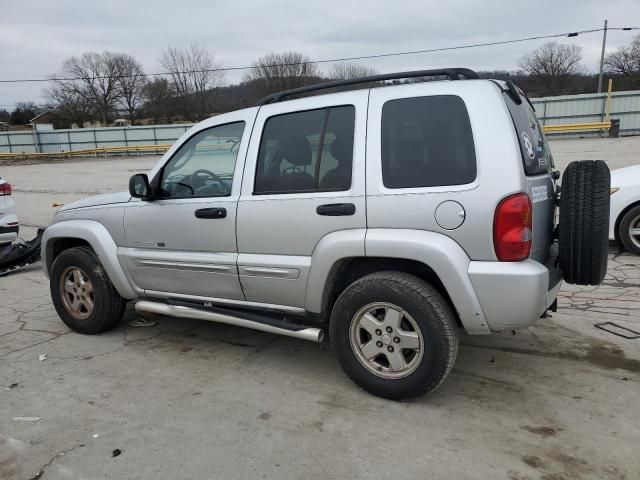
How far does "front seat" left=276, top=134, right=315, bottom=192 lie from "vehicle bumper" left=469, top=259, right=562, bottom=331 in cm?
119

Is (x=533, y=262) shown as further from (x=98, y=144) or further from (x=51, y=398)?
(x=98, y=144)

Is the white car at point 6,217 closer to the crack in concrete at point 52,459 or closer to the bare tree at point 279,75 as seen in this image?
the crack in concrete at point 52,459

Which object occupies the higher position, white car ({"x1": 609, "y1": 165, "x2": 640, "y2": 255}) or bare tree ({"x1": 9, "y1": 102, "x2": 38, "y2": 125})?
bare tree ({"x1": 9, "y1": 102, "x2": 38, "y2": 125})

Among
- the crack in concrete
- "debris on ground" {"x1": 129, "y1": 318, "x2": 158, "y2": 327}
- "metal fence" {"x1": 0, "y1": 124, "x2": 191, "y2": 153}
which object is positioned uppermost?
"metal fence" {"x1": 0, "y1": 124, "x2": 191, "y2": 153}

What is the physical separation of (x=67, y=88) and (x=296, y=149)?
68.1 meters

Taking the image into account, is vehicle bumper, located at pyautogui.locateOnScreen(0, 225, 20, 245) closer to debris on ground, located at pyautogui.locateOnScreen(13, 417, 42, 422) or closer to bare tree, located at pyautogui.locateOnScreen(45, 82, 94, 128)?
debris on ground, located at pyautogui.locateOnScreen(13, 417, 42, 422)

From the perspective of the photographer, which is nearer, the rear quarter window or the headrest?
the rear quarter window

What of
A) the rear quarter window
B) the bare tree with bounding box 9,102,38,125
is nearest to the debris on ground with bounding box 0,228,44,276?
the rear quarter window

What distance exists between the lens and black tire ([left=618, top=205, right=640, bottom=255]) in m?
6.32

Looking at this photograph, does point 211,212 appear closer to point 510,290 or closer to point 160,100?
point 510,290

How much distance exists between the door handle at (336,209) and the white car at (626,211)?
4.50m

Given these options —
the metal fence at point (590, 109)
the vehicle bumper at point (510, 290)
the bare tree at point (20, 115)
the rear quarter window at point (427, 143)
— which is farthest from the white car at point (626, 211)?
the bare tree at point (20, 115)

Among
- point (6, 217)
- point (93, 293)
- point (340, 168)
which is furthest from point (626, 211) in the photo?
point (6, 217)

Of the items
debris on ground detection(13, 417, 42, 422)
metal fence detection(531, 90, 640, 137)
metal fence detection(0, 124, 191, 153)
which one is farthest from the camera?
metal fence detection(0, 124, 191, 153)
